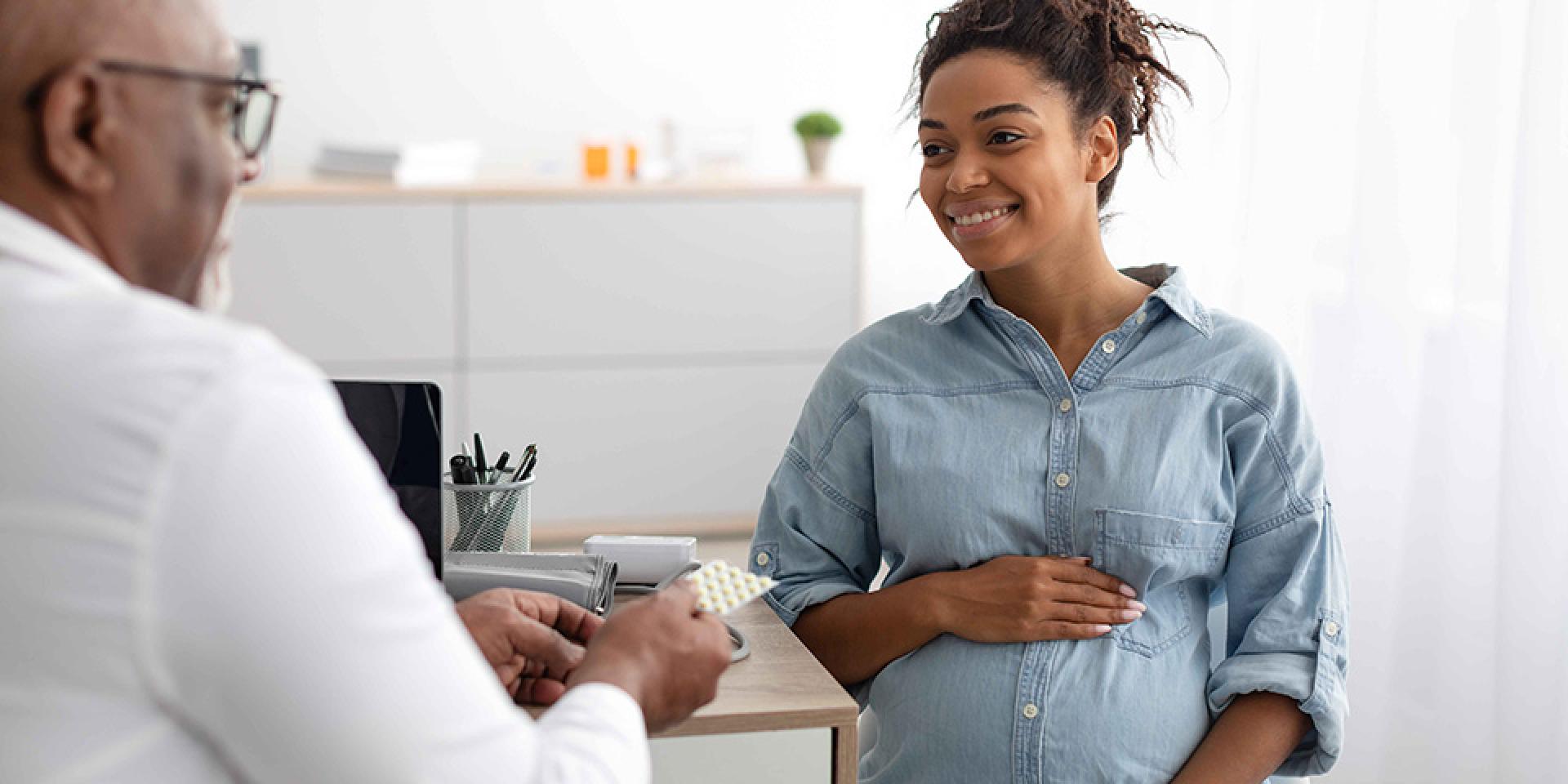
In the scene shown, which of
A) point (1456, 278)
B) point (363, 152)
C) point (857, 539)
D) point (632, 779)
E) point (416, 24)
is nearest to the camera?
point (632, 779)

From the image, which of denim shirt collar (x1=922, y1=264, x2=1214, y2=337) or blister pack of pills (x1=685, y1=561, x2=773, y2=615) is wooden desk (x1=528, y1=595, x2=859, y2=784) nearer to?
blister pack of pills (x1=685, y1=561, x2=773, y2=615)

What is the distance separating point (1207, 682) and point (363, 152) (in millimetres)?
3155

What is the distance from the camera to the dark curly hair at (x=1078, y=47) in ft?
5.66

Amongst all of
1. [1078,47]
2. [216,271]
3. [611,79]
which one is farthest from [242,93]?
[611,79]

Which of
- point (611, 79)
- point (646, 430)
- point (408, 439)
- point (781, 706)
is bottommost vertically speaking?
point (646, 430)

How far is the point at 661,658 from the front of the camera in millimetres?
1136

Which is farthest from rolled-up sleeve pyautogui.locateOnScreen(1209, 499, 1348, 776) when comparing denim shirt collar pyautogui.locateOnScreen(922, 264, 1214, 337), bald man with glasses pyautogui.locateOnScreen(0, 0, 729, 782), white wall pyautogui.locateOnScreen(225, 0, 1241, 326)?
white wall pyautogui.locateOnScreen(225, 0, 1241, 326)

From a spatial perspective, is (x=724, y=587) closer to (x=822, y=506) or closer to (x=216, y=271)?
(x=822, y=506)

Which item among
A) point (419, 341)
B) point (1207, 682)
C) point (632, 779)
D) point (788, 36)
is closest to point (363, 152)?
point (419, 341)

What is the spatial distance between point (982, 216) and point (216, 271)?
87cm

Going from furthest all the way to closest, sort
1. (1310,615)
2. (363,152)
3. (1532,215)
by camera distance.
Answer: (363,152), (1532,215), (1310,615)

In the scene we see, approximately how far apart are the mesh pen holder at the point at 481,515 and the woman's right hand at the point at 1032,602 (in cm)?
45

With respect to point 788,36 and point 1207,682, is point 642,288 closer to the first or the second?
point 788,36

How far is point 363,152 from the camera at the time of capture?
14.0 feet
